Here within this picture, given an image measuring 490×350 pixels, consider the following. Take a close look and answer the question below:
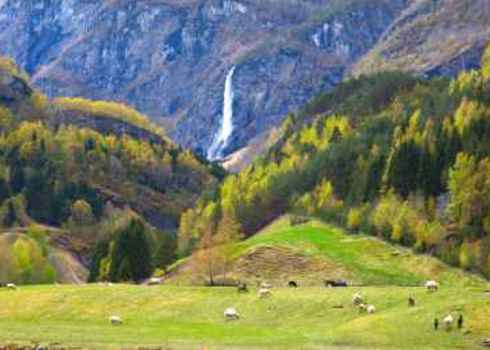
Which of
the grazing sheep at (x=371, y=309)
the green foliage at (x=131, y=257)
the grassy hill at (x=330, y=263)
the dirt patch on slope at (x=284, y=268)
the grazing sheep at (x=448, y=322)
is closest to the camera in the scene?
the grazing sheep at (x=448, y=322)

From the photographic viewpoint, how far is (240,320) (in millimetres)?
79812

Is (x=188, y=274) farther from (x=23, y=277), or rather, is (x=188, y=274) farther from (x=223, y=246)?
(x=23, y=277)

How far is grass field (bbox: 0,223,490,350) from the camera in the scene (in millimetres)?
64438

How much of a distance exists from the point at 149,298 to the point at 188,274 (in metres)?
44.6

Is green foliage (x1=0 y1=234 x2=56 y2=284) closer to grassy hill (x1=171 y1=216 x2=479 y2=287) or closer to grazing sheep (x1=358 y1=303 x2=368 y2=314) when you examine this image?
grassy hill (x1=171 y1=216 x2=479 y2=287)

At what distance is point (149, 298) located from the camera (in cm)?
9069

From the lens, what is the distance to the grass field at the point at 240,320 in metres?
64.4

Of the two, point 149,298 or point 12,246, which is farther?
point 12,246

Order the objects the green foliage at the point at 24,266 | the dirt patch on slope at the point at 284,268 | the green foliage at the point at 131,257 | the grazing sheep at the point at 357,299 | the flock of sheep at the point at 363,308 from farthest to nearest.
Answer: the green foliage at the point at 24,266 → the green foliage at the point at 131,257 → the dirt patch on slope at the point at 284,268 → the grazing sheep at the point at 357,299 → the flock of sheep at the point at 363,308

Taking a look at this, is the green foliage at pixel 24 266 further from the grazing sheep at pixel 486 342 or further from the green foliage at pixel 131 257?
the grazing sheep at pixel 486 342

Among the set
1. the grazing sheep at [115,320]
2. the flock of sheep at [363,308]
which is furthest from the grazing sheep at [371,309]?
the grazing sheep at [115,320]

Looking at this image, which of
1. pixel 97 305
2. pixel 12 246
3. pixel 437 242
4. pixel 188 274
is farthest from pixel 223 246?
pixel 12 246

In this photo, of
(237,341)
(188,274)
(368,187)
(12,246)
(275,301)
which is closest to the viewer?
(237,341)

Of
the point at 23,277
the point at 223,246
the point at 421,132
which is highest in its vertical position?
the point at 421,132
